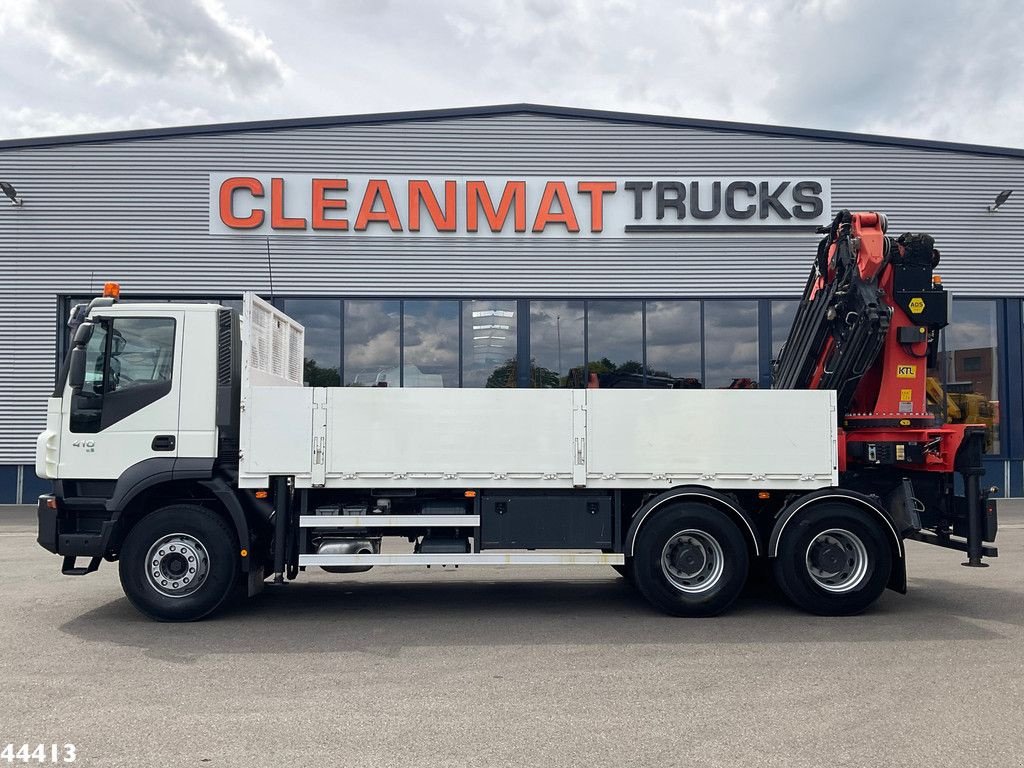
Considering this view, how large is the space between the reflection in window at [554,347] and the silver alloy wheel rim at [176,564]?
1049 centimetres

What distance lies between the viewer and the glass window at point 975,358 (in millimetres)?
17547

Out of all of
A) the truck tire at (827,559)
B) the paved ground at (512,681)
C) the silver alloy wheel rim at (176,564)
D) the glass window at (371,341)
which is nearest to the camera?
the paved ground at (512,681)

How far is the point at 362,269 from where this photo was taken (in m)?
16.9

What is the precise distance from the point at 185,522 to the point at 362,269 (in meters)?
→ 10.6

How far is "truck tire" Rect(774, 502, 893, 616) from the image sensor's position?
23.5ft

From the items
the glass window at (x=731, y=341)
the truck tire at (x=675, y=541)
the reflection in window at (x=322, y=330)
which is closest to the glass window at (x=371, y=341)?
the reflection in window at (x=322, y=330)

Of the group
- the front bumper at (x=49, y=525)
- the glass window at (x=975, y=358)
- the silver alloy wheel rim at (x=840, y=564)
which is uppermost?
the glass window at (x=975, y=358)

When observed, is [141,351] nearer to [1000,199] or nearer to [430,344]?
[430,344]

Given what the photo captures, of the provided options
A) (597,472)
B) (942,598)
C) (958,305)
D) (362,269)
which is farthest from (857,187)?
(597,472)

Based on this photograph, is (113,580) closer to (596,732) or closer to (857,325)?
(596,732)

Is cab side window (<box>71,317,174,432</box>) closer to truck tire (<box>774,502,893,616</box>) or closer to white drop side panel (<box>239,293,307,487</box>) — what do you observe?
white drop side panel (<box>239,293,307,487</box>)

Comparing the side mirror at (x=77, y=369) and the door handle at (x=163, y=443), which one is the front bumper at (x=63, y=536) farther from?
the side mirror at (x=77, y=369)

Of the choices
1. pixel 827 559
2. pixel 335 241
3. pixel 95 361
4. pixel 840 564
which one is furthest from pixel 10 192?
pixel 840 564

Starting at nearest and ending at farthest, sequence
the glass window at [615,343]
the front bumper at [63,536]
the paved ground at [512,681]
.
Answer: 1. the paved ground at [512,681]
2. the front bumper at [63,536]
3. the glass window at [615,343]
